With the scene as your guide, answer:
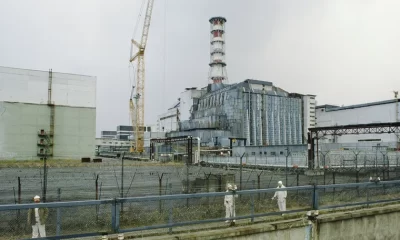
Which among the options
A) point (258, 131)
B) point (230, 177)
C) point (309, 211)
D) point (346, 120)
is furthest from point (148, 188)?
point (346, 120)

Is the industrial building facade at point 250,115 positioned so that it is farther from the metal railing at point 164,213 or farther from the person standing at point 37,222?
the person standing at point 37,222

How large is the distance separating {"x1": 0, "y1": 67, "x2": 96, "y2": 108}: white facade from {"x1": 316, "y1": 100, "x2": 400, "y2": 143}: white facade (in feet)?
213

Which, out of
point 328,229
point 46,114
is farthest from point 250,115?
point 328,229

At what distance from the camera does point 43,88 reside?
2082 inches

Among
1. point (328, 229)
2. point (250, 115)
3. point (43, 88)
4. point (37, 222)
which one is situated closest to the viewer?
point (37, 222)

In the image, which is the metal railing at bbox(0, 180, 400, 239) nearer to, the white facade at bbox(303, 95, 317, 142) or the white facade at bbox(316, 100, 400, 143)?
the white facade at bbox(316, 100, 400, 143)

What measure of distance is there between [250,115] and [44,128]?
6448cm

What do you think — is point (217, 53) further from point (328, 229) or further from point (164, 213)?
point (328, 229)

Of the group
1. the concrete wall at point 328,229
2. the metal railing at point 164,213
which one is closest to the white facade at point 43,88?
the metal railing at point 164,213

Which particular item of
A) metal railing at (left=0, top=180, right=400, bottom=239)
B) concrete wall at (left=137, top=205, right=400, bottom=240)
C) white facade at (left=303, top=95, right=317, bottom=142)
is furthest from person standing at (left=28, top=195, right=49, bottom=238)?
white facade at (left=303, top=95, right=317, bottom=142)

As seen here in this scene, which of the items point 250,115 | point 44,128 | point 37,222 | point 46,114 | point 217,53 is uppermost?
point 217,53

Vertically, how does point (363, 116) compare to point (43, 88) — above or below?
below

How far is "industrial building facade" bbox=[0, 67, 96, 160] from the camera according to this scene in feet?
165

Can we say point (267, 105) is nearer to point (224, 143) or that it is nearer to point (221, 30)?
point (224, 143)
